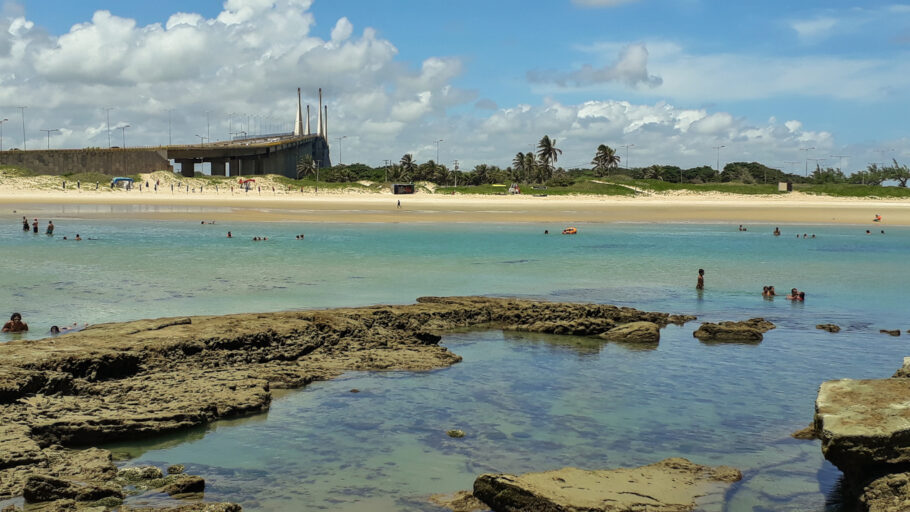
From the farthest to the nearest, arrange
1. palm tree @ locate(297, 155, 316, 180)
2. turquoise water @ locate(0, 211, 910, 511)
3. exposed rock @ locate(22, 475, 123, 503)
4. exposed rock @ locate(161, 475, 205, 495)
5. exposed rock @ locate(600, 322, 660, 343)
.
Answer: palm tree @ locate(297, 155, 316, 180) → exposed rock @ locate(600, 322, 660, 343) → turquoise water @ locate(0, 211, 910, 511) → exposed rock @ locate(161, 475, 205, 495) → exposed rock @ locate(22, 475, 123, 503)

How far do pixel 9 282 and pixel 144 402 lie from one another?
757 inches

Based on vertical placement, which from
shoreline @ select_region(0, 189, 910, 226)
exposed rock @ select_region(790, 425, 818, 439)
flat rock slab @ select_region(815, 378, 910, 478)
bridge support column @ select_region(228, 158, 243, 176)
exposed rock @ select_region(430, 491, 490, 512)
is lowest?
exposed rock @ select_region(430, 491, 490, 512)

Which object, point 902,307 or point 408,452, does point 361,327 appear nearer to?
point 408,452

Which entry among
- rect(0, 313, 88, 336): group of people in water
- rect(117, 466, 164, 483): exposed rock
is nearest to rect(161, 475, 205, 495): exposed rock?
rect(117, 466, 164, 483): exposed rock

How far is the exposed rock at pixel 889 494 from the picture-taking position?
8.40m

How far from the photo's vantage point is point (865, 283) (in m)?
32.6

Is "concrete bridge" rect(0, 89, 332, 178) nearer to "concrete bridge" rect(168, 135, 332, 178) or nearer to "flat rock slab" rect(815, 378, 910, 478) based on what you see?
"concrete bridge" rect(168, 135, 332, 178)

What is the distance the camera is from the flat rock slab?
8641 mm

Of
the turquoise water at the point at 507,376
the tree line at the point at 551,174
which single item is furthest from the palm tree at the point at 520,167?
the turquoise water at the point at 507,376

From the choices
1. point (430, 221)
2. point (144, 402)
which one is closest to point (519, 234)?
point (430, 221)

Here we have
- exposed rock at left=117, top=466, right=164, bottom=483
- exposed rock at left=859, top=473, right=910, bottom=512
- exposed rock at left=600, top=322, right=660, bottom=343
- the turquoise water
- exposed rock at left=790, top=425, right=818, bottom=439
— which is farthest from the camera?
exposed rock at left=600, top=322, right=660, bottom=343

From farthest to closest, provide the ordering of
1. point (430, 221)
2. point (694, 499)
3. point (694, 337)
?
point (430, 221), point (694, 337), point (694, 499)

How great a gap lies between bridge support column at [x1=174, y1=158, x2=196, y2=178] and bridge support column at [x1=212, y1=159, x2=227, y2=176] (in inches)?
167

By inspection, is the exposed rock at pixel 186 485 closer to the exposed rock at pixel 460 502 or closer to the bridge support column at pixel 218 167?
the exposed rock at pixel 460 502
